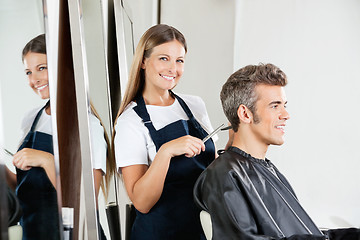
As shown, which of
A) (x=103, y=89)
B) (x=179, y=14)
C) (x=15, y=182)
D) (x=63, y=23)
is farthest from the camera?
(x=179, y=14)

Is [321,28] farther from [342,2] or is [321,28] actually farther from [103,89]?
[103,89]

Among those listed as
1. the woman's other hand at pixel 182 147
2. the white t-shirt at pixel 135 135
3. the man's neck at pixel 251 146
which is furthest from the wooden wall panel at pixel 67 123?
the man's neck at pixel 251 146

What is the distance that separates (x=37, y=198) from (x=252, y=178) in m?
0.92

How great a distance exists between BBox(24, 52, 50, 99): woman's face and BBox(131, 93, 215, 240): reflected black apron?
0.60 meters

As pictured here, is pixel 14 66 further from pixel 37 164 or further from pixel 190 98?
pixel 190 98

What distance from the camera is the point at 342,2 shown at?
2.53 meters

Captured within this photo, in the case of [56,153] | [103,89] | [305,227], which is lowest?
[305,227]

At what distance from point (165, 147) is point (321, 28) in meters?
1.25

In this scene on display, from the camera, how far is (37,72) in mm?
1652

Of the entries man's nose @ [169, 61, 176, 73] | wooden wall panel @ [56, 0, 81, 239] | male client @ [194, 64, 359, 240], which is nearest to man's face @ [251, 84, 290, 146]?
male client @ [194, 64, 359, 240]

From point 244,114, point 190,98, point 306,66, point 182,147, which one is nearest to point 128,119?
point 182,147

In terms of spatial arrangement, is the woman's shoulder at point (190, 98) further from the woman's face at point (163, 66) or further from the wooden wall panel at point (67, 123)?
the wooden wall panel at point (67, 123)

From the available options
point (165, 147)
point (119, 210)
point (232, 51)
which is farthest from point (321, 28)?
point (119, 210)

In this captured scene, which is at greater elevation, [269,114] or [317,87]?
[317,87]
